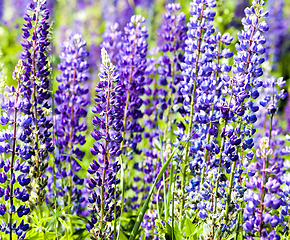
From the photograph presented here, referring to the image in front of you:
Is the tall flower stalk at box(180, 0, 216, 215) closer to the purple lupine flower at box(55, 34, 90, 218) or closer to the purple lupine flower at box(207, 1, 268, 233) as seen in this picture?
the purple lupine flower at box(207, 1, 268, 233)

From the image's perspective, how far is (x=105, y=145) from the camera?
94.4 inches

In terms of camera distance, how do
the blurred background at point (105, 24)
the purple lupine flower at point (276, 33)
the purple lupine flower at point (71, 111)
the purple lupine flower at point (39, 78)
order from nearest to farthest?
1. the purple lupine flower at point (39, 78)
2. the purple lupine flower at point (71, 111)
3. the blurred background at point (105, 24)
4. the purple lupine flower at point (276, 33)

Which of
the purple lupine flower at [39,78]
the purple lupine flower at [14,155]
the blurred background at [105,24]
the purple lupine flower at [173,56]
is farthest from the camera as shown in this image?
the blurred background at [105,24]

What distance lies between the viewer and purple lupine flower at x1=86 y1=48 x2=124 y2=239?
2375 millimetres

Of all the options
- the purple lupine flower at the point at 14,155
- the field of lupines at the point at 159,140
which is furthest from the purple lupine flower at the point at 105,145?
the purple lupine flower at the point at 14,155

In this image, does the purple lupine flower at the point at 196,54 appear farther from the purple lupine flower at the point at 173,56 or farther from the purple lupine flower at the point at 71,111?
the purple lupine flower at the point at 71,111

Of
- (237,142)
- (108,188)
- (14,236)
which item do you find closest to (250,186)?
(237,142)

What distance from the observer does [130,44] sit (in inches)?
134

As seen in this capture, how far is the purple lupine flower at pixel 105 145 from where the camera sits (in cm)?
238

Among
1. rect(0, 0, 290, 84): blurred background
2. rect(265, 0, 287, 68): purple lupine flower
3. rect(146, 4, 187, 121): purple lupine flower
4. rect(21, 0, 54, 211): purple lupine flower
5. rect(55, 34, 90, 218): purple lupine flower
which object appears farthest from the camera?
rect(265, 0, 287, 68): purple lupine flower

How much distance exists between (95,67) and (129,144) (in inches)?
203

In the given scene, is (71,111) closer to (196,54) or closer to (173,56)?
(173,56)

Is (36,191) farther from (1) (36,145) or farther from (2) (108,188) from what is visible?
(2) (108,188)

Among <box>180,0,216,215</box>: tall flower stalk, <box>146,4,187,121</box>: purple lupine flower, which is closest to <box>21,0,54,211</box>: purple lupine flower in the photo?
<box>180,0,216,215</box>: tall flower stalk
